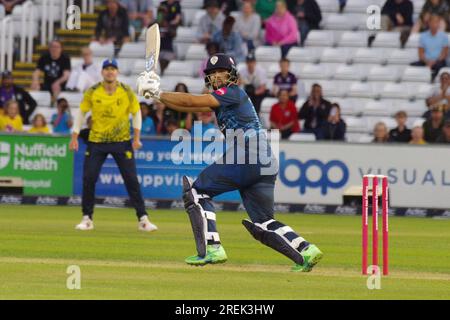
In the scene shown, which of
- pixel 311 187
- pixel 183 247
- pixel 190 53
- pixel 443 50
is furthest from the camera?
pixel 190 53

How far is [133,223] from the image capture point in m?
19.3

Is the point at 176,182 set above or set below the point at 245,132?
below

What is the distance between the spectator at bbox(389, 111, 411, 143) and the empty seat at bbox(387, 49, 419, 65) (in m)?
2.67

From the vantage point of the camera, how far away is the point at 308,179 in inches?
878

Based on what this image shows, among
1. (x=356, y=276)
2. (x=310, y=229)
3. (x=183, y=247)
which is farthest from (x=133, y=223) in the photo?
(x=356, y=276)

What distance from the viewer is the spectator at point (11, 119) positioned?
78.5 feet

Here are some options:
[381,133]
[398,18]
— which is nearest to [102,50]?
[398,18]

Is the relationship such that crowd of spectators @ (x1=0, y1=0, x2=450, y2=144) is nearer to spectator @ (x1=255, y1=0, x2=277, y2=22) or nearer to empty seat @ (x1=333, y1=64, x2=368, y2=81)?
spectator @ (x1=255, y1=0, x2=277, y2=22)

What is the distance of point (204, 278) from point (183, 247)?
341 cm

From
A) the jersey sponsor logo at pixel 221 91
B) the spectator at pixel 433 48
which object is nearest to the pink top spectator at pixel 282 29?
the spectator at pixel 433 48

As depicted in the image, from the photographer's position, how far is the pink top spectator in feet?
83.8

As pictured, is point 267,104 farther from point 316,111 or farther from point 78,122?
point 78,122

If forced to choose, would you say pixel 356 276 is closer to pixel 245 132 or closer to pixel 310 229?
pixel 245 132

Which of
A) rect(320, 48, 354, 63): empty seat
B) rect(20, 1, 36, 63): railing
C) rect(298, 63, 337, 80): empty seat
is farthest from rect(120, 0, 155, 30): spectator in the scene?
rect(320, 48, 354, 63): empty seat
